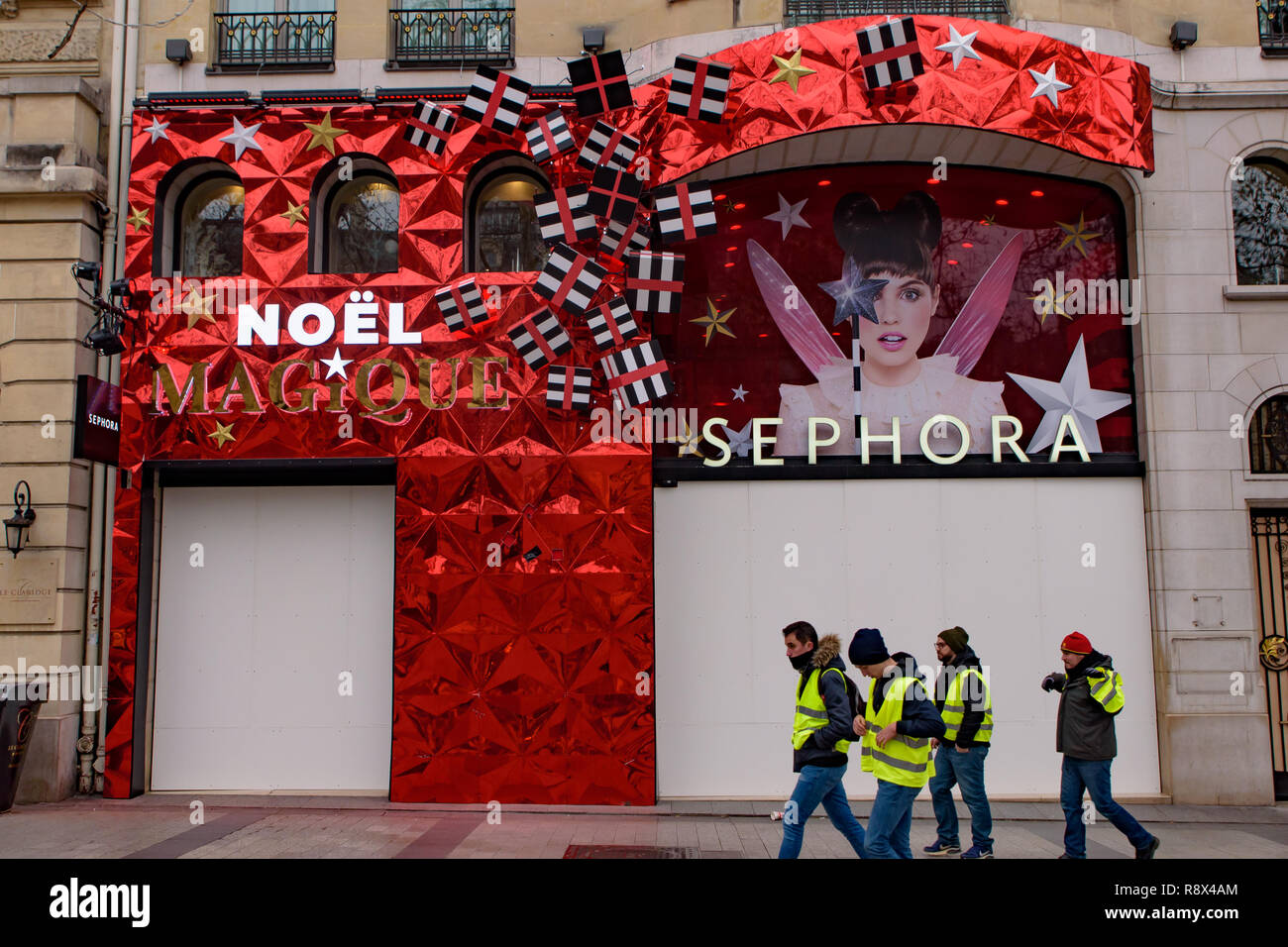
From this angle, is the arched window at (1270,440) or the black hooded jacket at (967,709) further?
the arched window at (1270,440)

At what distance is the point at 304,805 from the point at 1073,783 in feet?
25.0

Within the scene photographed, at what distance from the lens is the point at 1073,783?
26.9ft

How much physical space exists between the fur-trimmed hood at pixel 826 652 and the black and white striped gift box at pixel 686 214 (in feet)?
16.3

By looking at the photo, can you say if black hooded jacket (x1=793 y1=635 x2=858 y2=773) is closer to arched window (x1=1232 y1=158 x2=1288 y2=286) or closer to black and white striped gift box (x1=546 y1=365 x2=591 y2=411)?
black and white striped gift box (x1=546 y1=365 x2=591 y2=411)

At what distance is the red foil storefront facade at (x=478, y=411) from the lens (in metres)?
10.8

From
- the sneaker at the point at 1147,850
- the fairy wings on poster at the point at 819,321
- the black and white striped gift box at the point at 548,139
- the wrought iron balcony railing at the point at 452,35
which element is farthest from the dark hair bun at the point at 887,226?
the sneaker at the point at 1147,850

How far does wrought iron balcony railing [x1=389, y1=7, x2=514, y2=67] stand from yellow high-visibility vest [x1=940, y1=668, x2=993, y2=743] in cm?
860

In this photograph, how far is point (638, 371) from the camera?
36.1 feet

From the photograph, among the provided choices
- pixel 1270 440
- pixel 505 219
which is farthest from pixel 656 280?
pixel 1270 440

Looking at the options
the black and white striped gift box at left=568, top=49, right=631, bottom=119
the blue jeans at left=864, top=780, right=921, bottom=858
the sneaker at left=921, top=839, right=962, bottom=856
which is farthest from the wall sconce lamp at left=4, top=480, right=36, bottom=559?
the sneaker at left=921, top=839, right=962, bottom=856

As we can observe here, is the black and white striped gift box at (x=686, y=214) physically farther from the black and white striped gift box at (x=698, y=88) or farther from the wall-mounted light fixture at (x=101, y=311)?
the wall-mounted light fixture at (x=101, y=311)

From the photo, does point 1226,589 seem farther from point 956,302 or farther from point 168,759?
point 168,759

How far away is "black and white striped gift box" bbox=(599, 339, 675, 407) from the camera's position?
10977 millimetres

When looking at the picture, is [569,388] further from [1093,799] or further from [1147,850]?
[1147,850]
